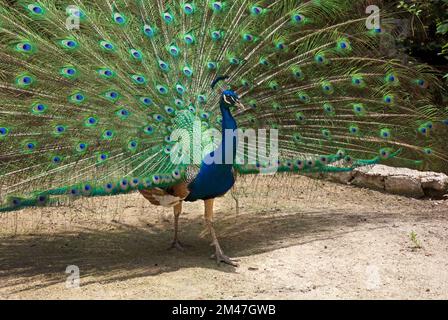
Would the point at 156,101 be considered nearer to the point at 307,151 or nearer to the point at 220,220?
the point at 307,151

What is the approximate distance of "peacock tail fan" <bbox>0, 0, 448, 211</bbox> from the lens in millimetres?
4664

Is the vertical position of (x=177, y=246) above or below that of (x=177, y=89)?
below

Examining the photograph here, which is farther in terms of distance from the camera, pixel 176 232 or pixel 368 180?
pixel 368 180

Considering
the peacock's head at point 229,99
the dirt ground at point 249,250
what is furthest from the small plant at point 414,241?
the peacock's head at point 229,99

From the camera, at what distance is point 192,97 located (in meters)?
5.02

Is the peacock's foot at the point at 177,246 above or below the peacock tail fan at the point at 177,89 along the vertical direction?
below

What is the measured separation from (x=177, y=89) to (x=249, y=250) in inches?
60.2

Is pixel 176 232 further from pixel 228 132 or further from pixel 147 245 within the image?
pixel 228 132

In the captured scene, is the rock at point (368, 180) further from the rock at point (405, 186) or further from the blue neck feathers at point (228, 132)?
the blue neck feathers at point (228, 132)

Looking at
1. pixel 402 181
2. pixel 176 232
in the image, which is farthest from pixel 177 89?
pixel 402 181

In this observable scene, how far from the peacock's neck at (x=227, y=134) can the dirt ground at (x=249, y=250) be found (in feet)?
3.01

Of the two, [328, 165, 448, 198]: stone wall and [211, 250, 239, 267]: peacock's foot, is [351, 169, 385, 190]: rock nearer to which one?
[328, 165, 448, 198]: stone wall

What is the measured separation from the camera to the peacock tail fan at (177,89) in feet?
15.3

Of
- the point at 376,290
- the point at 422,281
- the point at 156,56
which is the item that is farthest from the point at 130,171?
the point at 422,281
